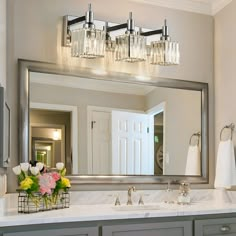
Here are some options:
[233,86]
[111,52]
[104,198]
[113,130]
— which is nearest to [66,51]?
[111,52]

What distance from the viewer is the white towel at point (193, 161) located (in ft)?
10.8

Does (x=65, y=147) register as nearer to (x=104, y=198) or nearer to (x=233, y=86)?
(x=104, y=198)

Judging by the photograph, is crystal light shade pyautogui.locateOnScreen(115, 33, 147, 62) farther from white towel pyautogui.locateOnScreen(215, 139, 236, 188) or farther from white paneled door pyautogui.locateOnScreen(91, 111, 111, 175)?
white towel pyautogui.locateOnScreen(215, 139, 236, 188)

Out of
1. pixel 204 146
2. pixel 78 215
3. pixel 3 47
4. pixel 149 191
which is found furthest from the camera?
pixel 204 146

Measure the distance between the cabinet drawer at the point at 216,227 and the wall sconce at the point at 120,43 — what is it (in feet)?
4.15

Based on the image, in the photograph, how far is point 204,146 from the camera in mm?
3340

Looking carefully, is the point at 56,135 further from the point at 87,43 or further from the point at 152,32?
the point at 152,32

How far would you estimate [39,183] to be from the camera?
244 centimetres

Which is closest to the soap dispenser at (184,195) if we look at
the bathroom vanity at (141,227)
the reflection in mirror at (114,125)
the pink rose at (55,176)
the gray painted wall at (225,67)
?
the reflection in mirror at (114,125)

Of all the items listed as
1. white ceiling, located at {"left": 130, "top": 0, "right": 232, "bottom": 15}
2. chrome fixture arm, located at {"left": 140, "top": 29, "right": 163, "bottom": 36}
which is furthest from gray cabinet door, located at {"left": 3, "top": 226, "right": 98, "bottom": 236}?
white ceiling, located at {"left": 130, "top": 0, "right": 232, "bottom": 15}

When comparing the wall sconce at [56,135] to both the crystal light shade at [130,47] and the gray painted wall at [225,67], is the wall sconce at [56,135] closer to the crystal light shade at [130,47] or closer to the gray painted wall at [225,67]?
the crystal light shade at [130,47]

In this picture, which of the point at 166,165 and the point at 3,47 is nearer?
the point at 3,47

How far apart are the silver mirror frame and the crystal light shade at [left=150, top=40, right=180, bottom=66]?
17 cm

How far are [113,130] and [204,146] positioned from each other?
0.85 metres
